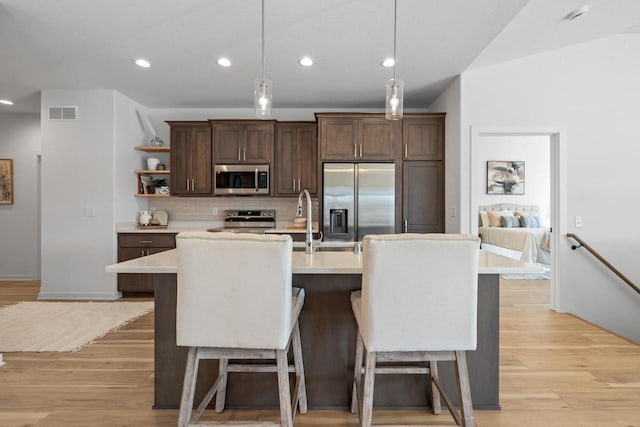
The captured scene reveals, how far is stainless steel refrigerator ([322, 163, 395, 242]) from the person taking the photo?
4160 mm

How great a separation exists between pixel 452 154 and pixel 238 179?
272 centimetres

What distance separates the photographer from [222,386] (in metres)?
1.83

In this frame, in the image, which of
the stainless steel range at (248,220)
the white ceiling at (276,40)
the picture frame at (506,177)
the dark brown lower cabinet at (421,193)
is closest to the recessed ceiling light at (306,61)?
the white ceiling at (276,40)

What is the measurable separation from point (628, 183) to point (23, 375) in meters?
5.68

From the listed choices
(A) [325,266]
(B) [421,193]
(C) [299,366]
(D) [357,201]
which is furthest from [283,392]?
(B) [421,193]

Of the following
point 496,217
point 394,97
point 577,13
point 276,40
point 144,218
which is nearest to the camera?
point 394,97

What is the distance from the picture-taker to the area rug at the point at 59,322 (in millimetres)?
2854

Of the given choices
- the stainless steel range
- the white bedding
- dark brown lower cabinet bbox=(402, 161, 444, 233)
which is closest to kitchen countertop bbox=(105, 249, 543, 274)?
dark brown lower cabinet bbox=(402, 161, 444, 233)

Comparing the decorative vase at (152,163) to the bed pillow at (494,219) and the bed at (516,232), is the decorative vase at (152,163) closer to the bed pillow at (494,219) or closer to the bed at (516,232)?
the bed at (516,232)

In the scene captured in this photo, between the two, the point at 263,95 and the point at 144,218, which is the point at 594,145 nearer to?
the point at 263,95

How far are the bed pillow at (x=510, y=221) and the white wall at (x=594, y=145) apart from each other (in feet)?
A: 11.4

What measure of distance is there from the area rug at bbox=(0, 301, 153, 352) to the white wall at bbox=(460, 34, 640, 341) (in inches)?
176

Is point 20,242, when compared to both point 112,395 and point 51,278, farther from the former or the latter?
point 112,395

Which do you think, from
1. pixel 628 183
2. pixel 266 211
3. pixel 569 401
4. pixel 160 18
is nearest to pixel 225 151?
pixel 266 211
